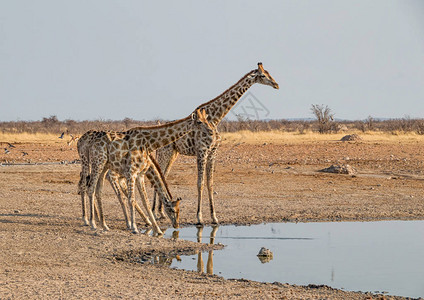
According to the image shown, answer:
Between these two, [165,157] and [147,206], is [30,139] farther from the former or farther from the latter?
[147,206]

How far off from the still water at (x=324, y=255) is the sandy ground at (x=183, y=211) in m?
0.52

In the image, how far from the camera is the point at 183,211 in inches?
555

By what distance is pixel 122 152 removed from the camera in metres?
11.6

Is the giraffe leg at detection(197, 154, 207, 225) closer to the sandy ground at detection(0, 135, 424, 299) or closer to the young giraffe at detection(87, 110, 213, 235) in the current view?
the sandy ground at detection(0, 135, 424, 299)

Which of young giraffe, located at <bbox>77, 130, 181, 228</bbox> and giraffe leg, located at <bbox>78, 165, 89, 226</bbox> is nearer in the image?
young giraffe, located at <bbox>77, 130, 181, 228</bbox>

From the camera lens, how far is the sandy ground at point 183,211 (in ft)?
26.5

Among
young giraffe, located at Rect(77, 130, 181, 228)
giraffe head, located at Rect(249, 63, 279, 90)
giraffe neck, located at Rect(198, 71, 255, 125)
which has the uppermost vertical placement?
giraffe head, located at Rect(249, 63, 279, 90)

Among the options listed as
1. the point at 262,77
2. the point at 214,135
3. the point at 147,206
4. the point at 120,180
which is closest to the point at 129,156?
the point at 147,206

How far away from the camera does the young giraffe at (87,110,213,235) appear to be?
37.7 ft

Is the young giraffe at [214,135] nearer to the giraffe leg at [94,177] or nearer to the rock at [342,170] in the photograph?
the giraffe leg at [94,177]

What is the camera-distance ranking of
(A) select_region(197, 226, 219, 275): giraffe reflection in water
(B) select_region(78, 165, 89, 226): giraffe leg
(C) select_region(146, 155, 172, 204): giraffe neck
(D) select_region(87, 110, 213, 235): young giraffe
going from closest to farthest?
1. (A) select_region(197, 226, 219, 275): giraffe reflection in water
2. (D) select_region(87, 110, 213, 235): young giraffe
3. (C) select_region(146, 155, 172, 204): giraffe neck
4. (B) select_region(78, 165, 89, 226): giraffe leg

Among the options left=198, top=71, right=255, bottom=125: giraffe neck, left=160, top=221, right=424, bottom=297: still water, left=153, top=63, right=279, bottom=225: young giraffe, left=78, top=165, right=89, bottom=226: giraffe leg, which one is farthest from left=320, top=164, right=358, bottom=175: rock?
left=78, top=165, right=89, bottom=226: giraffe leg

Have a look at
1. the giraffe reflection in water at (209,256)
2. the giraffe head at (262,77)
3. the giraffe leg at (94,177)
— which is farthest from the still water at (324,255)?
the giraffe head at (262,77)

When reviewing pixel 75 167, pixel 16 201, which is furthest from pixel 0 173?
pixel 16 201
